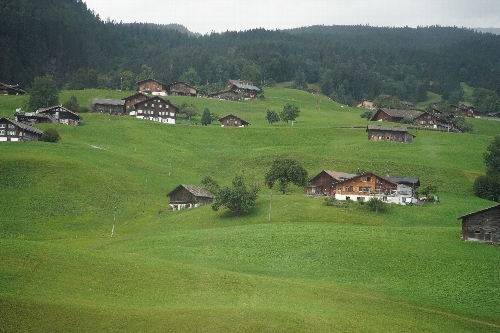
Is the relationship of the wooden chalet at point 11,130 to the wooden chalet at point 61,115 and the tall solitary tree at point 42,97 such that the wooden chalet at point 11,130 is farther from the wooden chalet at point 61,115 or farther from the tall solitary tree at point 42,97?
the tall solitary tree at point 42,97

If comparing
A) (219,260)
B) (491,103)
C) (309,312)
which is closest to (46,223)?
(219,260)

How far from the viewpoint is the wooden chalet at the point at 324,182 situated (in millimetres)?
87000

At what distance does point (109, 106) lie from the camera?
14450 centimetres

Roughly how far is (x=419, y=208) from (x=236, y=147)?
4809cm

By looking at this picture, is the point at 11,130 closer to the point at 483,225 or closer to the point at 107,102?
the point at 107,102

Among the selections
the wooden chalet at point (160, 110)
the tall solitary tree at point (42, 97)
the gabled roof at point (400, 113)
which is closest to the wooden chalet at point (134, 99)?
the wooden chalet at point (160, 110)

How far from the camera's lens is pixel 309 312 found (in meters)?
40.0

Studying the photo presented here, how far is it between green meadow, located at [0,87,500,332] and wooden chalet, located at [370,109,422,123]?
72.6 feet

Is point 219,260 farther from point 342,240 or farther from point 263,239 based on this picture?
point 342,240

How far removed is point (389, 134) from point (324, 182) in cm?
4041

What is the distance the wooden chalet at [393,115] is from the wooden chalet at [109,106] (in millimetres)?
61147

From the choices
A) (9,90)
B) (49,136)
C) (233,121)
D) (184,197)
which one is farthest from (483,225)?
(9,90)

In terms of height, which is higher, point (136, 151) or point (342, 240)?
point (136, 151)

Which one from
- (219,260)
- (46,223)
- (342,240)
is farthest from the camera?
(46,223)
